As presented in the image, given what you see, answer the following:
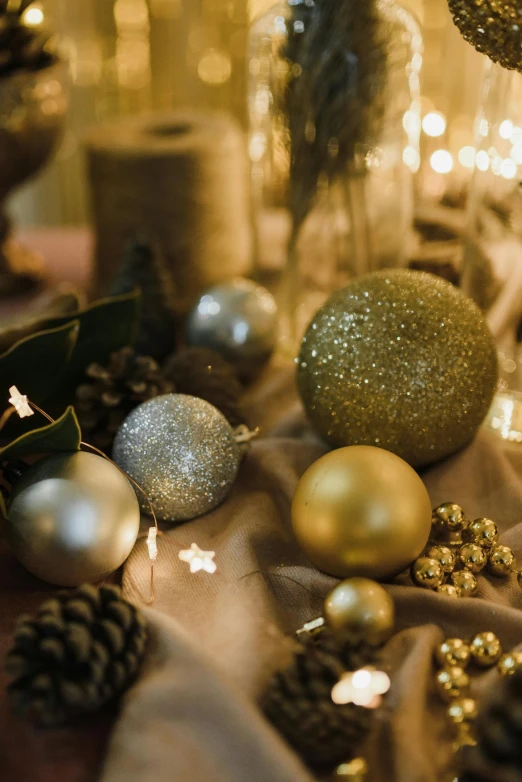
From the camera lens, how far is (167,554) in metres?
0.46

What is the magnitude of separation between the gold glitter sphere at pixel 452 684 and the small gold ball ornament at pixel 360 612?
4 cm

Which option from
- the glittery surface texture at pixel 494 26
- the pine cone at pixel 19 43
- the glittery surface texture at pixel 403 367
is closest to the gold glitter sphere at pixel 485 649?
the glittery surface texture at pixel 403 367

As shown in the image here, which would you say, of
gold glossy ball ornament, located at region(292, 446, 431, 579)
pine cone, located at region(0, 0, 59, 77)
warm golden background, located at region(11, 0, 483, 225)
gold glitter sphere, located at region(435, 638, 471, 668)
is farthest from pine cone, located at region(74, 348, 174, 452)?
warm golden background, located at region(11, 0, 483, 225)

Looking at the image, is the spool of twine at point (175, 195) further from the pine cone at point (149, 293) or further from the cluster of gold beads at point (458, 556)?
the cluster of gold beads at point (458, 556)

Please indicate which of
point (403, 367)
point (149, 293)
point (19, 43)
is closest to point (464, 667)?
point (403, 367)

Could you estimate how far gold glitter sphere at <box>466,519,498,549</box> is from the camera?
18.0 inches

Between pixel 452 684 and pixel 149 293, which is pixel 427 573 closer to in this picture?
pixel 452 684

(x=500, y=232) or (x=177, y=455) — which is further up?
(x=500, y=232)

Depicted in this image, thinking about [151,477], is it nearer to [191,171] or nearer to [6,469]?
[6,469]

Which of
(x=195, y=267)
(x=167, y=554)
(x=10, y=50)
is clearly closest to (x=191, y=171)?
(x=195, y=267)

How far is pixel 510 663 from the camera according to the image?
0.36 meters

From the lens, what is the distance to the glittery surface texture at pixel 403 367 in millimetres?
479

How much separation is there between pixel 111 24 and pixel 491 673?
3.62 ft

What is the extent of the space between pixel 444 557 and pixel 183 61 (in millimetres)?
982
